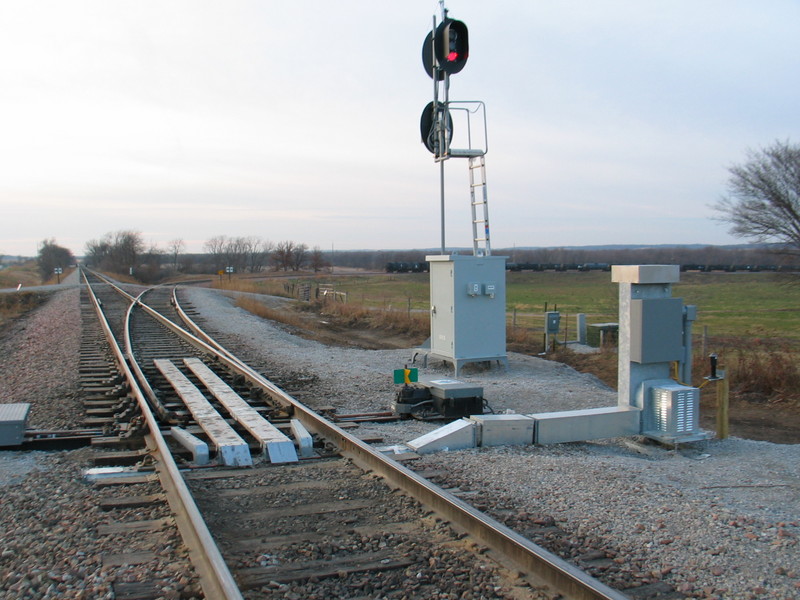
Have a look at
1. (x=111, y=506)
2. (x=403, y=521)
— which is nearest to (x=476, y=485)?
(x=403, y=521)

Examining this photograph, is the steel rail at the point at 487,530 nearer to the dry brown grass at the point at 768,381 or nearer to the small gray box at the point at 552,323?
the dry brown grass at the point at 768,381

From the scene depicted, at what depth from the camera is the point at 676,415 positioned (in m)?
7.45

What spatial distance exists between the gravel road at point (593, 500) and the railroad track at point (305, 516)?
17.9 inches

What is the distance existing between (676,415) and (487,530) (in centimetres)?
403

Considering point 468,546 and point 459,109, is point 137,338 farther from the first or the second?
point 468,546

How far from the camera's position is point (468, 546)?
423 cm

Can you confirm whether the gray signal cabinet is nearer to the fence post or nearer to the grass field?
the fence post

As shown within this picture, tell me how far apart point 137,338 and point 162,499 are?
11.7m

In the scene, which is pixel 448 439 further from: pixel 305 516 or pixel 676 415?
pixel 676 415

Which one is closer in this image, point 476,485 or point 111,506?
point 111,506

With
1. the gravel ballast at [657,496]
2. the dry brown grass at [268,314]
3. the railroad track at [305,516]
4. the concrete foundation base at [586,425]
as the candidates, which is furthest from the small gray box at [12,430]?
the dry brown grass at [268,314]

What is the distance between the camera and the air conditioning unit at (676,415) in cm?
745

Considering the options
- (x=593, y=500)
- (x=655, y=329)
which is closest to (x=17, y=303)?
(x=655, y=329)

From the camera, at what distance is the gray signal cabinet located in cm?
1217
